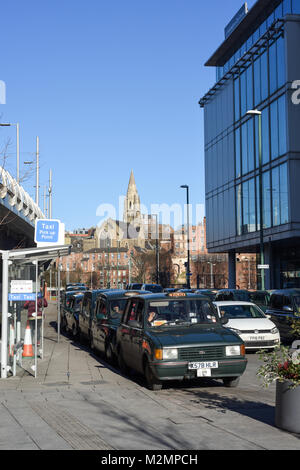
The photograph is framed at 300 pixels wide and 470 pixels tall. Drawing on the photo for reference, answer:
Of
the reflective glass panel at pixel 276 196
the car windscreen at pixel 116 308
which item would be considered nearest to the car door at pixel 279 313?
the car windscreen at pixel 116 308

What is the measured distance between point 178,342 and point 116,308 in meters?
5.98

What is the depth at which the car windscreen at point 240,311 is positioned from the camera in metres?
17.5

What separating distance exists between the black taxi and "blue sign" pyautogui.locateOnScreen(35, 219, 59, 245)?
547 cm

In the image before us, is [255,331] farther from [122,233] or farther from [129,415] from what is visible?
[122,233]

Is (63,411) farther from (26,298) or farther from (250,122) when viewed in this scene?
(250,122)

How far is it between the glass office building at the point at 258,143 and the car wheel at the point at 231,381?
74.3 feet

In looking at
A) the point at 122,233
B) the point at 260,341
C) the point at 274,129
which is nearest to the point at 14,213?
the point at 260,341

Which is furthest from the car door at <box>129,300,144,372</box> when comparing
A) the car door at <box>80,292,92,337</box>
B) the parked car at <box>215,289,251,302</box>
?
Answer: the parked car at <box>215,289,251,302</box>

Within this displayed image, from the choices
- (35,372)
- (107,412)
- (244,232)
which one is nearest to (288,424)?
(107,412)

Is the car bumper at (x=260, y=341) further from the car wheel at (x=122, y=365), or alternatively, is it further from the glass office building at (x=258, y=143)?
the glass office building at (x=258, y=143)

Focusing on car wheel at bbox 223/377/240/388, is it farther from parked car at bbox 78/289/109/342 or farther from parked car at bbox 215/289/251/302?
parked car at bbox 215/289/251/302

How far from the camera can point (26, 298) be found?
12.7 metres

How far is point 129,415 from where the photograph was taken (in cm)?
830

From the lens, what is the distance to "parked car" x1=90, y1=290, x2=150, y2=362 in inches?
580
